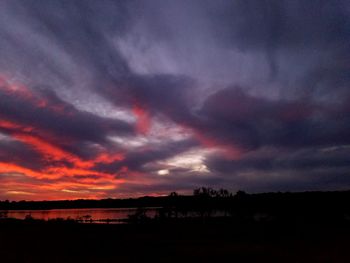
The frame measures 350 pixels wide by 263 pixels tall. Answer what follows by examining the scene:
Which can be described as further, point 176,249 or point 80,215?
point 80,215

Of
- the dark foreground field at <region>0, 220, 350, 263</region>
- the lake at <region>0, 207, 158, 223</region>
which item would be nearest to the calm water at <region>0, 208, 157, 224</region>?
the lake at <region>0, 207, 158, 223</region>

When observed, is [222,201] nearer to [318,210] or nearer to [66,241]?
[318,210]

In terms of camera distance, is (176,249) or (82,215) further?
(82,215)

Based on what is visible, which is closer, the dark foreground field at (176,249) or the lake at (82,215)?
the dark foreground field at (176,249)

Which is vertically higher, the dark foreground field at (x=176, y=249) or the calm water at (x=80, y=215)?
the calm water at (x=80, y=215)

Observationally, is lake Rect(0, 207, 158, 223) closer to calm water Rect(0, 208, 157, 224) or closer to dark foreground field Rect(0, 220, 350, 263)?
calm water Rect(0, 208, 157, 224)

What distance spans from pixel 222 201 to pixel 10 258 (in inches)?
3110

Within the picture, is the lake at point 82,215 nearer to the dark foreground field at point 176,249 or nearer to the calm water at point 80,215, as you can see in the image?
the calm water at point 80,215

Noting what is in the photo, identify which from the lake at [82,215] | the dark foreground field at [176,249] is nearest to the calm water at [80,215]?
the lake at [82,215]

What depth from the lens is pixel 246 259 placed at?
22109mm

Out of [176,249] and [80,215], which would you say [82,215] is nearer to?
[80,215]

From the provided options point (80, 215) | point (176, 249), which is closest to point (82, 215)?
point (80, 215)

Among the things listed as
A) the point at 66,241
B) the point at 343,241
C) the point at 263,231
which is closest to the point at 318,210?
the point at 263,231

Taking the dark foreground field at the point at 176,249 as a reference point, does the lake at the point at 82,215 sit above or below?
above
